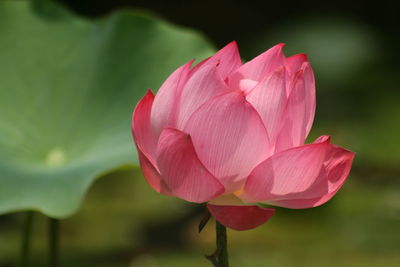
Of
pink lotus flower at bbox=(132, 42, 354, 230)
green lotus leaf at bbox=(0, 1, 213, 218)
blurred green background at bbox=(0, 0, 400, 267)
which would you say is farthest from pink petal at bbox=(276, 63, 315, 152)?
blurred green background at bbox=(0, 0, 400, 267)

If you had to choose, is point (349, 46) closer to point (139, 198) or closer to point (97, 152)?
point (139, 198)

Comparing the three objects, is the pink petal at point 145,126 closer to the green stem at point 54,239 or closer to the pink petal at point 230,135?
the pink petal at point 230,135

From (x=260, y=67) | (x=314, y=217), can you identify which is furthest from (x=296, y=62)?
(x=314, y=217)

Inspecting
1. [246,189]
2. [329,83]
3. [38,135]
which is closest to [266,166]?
[246,189]

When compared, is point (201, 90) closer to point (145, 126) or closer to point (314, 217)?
point (145, 126)

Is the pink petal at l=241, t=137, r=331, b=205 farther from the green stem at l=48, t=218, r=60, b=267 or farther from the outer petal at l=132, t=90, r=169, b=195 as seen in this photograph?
the green stem at l=48, t=218, r=60, b=267

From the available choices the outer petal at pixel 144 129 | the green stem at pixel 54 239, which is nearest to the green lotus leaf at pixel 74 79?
the green stem at pixel 54 239

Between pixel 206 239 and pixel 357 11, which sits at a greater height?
pixel 357 11
